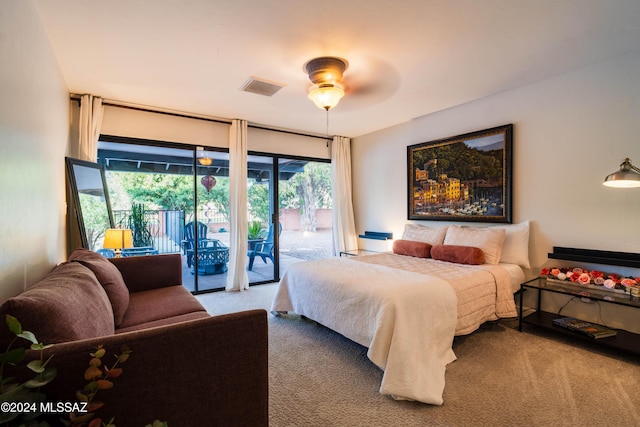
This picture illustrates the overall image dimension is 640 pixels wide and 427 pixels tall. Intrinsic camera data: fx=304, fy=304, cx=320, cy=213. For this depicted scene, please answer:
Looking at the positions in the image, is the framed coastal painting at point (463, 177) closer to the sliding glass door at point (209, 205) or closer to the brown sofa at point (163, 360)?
the sliding glass door at point (209, 205)

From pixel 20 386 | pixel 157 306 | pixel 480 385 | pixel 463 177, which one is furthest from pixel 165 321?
pixel 463 177

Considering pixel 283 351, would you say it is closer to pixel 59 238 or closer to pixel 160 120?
pixel 59 238

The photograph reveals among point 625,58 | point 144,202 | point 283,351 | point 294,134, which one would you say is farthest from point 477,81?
point 144,202

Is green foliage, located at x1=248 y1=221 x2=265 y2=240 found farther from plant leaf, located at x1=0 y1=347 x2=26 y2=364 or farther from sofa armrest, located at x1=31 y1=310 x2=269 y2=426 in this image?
plant leaf, located at x1=0 y1=347 x2=26 y2=364

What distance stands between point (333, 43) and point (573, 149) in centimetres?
255

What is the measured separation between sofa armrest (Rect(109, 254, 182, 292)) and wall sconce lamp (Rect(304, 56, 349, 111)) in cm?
207

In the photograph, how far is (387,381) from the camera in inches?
77.0

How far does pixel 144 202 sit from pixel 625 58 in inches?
213

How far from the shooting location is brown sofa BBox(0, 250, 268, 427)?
3.32 ft

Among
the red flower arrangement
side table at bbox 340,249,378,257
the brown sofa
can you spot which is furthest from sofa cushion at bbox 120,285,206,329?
the red flower arrangement

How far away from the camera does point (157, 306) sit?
228 centimetres

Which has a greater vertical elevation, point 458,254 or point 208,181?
point 208,181

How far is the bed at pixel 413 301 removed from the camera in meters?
2.01

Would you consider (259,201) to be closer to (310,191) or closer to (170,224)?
(310,191)
